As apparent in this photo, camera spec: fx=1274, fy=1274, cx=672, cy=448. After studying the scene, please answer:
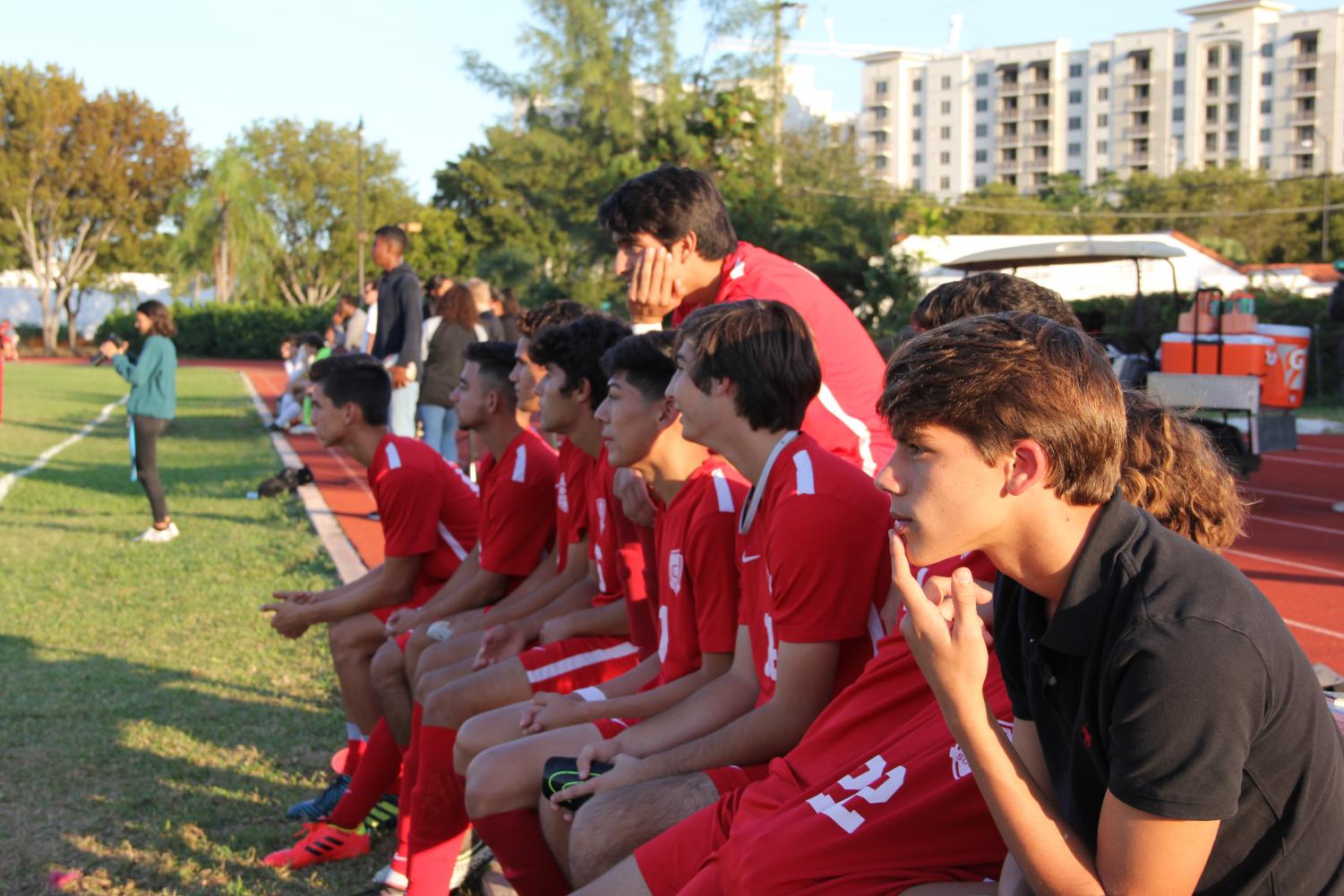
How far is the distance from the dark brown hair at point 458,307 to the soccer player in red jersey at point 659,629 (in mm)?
6807

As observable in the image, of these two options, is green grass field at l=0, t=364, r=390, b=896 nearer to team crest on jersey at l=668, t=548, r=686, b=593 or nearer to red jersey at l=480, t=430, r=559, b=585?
red jersey at l=480, t=430, r=559, b=585

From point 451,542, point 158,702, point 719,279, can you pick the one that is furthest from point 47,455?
point 719,279

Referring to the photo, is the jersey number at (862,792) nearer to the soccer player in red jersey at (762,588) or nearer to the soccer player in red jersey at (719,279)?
the soccer player in red jersey at (762,588)

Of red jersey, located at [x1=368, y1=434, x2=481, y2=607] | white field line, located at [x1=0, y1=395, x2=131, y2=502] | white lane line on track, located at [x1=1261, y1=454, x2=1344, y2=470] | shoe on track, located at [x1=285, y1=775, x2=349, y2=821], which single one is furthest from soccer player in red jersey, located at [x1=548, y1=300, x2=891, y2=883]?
white lane line on track, located at [x1=1261, y1=454, x2=1344, y2=470]

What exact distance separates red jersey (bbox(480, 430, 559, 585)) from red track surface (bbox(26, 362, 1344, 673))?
2.95 m

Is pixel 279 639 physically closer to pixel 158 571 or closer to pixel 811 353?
pixel 158 571

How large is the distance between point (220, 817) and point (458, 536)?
1.39 metres

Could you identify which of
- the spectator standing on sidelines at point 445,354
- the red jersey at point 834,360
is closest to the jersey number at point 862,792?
the red jersey at point 834,360

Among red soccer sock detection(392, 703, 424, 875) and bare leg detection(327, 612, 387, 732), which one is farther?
bare leg detection(327, 612, 387, 732)

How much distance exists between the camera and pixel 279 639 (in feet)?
23.2

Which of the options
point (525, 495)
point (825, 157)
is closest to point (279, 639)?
point (525, 495)

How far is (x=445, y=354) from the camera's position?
1045cm

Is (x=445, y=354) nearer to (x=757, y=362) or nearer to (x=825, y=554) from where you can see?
(x=757, y=362)

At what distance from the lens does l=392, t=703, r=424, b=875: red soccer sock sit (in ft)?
12.6
